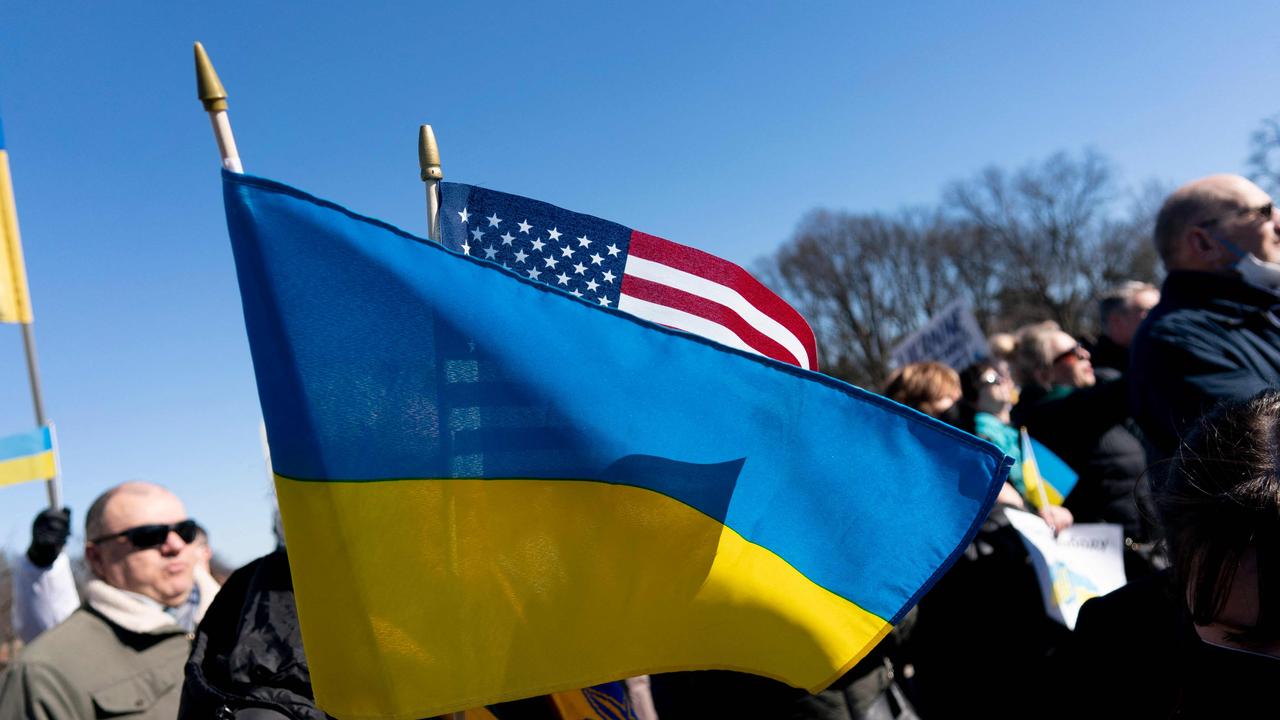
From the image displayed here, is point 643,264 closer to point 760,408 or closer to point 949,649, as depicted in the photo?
point 760,408

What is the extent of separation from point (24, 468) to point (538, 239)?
3.57 m

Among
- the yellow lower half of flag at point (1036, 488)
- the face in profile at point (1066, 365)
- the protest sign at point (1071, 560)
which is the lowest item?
the protest sign at point (1071, 560)

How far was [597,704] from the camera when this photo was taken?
7.77 feet

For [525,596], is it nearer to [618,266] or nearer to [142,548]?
[618,266]

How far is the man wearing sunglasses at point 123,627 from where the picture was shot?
8.96 ft

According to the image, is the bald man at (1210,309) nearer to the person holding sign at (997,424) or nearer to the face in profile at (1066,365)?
the person holding sign at (997,424)

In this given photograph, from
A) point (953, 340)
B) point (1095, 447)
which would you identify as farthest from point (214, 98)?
point (953, 340)

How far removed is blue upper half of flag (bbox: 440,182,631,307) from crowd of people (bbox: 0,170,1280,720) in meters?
0.93

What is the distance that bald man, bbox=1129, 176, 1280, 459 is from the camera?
2.86 metres

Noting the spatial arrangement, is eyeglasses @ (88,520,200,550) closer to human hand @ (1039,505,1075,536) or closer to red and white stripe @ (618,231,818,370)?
red and white stripe @ (618,231,818,370)

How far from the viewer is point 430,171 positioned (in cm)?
184

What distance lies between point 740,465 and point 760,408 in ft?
0.40

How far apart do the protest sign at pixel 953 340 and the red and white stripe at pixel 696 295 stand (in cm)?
450

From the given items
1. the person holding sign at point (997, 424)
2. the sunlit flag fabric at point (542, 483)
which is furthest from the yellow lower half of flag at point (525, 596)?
the person holding sign at point (997, 424)
